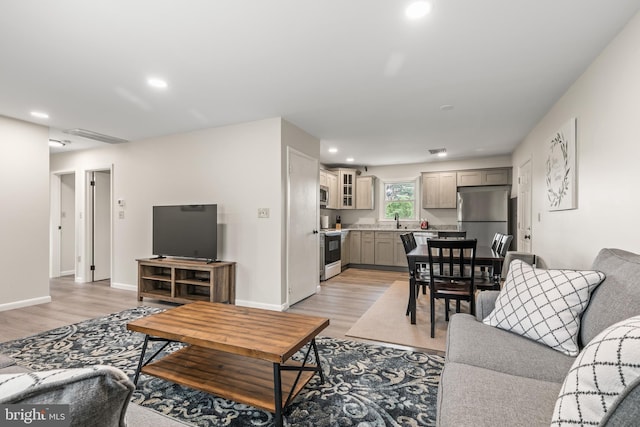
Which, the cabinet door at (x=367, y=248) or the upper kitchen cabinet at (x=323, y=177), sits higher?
the upper kitchen cabinet at (x=323, y=177)

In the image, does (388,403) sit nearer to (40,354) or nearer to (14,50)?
(40,354)

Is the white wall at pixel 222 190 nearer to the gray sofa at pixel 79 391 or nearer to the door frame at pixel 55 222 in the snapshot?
the door frame at pixel 55 222

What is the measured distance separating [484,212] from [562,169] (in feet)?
9.50

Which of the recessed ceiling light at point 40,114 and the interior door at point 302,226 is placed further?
the interior door at point 302,226

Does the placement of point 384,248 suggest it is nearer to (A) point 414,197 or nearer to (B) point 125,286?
(A) point 414,197

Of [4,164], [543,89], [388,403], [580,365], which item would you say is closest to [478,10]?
[543,89]

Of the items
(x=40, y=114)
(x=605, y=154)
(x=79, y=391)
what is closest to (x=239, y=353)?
(x=79, y=391)

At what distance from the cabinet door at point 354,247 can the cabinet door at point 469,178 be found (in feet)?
7.90

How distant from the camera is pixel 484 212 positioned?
5824 mm

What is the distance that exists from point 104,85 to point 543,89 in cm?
419

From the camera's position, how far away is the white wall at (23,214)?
150 inches

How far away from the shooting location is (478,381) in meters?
1.22

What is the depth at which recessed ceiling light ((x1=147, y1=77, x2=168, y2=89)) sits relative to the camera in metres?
2.77

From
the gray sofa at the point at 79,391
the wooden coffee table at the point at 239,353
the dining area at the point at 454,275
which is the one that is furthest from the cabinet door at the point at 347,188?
the gray sofa at the point at 79,391
